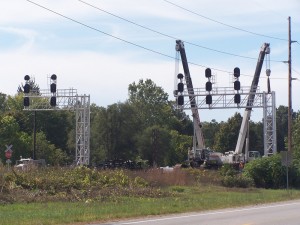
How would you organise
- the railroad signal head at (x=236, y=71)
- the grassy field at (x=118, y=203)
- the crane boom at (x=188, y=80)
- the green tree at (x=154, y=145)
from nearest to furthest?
1. the grassy field at (x=118, y=203)
2. the railroad signal head at (x=236, y=71)
3. the crane boom at (x=188, y=80)
4. the green tree at (x=154, y=145)

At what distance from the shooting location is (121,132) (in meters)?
98.1

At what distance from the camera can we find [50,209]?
28.4 meters

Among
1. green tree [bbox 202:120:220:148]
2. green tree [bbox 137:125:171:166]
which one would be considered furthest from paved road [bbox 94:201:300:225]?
green tree [bbox 202:120:220:148]

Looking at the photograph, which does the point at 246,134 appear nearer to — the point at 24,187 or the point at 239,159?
the point at 239,159

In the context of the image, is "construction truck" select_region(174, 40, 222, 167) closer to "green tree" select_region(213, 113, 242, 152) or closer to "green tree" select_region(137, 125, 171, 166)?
"green tree" select_region(137, 125, 171, 166)

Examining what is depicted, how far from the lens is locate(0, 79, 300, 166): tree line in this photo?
90713 mm

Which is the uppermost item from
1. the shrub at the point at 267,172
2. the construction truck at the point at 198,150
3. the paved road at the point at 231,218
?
the construction truck at the point at 198,150

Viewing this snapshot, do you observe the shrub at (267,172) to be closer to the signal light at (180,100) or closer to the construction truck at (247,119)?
the signal light at (180,100)

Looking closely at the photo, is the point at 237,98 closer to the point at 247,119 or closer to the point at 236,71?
the point at 236,71

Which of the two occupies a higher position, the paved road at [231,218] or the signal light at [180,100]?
the signal light at [180,100]

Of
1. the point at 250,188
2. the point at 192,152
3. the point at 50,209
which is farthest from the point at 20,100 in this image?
the point at 50,209

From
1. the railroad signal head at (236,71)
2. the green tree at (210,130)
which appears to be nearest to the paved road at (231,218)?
the railroad signal head at (236,71)

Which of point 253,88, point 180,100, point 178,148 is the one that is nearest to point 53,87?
point 180,100

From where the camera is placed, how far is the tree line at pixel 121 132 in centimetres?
9071
